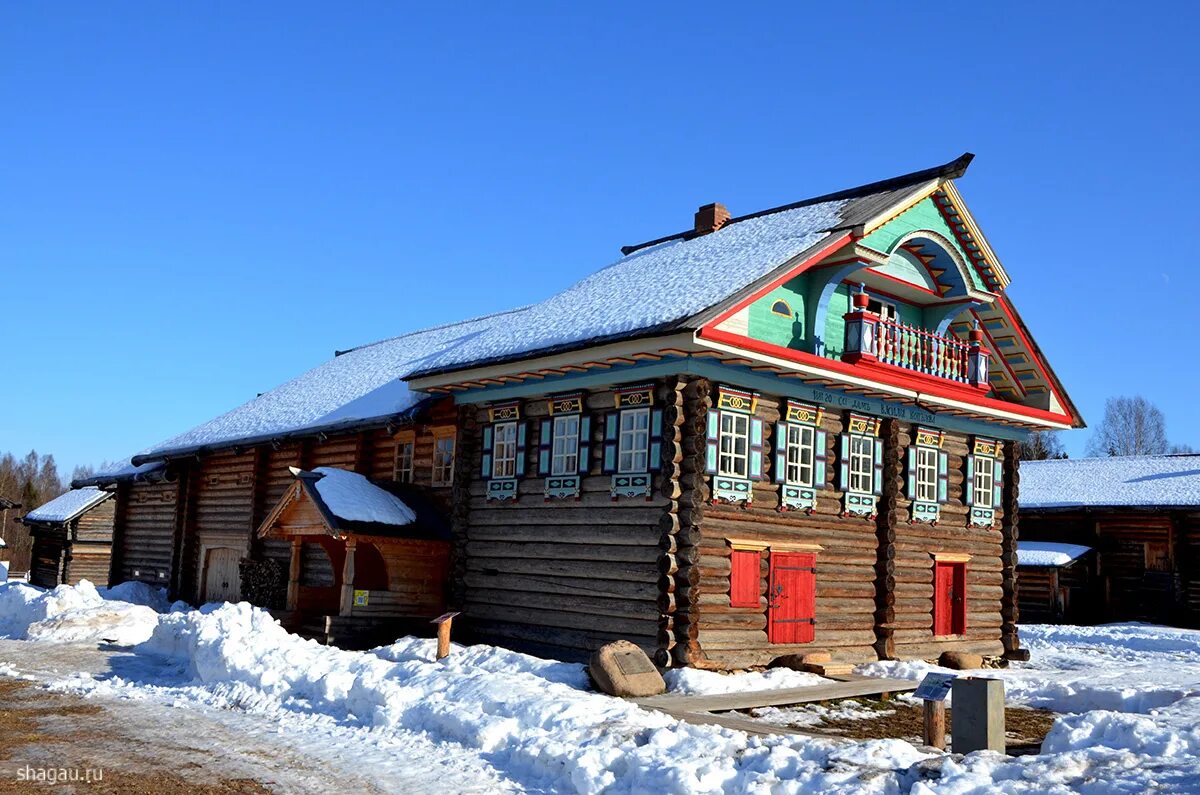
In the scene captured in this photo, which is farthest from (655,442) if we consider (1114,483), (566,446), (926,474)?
(1114,483)

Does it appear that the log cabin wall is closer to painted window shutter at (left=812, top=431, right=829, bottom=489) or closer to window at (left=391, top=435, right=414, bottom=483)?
window at (left=391, top=435, right=414, bottom=483)

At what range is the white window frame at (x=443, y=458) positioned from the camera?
22219mm

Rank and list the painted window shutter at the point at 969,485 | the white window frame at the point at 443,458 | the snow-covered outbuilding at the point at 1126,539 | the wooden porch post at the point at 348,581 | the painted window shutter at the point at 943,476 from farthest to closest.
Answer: the snow-covered outbuilding at the point at 1126,539 < the painted window shutter at the point at 969,485 < the painted window shutter at the point at 943,476 < the white window frame at the point at 443,458 < the wooden porch post at the point at 348,581

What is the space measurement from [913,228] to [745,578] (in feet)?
23.7

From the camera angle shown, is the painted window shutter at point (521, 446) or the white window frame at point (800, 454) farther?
the painted window shutter at point (521, 446)

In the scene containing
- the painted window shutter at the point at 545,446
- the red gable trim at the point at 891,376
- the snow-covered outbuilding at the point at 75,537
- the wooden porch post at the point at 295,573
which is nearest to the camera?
the red gable trim at the point at 891,376

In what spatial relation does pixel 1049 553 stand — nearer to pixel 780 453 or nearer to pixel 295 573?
pixel 780 453

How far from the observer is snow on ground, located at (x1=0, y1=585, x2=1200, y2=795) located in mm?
9039

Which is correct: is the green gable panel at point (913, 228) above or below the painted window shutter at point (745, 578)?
above

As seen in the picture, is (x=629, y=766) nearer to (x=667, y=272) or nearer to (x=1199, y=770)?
(x=1199, y=770)

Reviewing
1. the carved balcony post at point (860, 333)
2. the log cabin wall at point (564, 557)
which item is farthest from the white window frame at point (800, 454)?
the log cabin wall at point (564, 557)

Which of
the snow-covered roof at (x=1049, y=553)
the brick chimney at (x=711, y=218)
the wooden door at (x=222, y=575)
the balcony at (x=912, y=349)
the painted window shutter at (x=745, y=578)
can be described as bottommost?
the wooden door at (x=222, y=575)

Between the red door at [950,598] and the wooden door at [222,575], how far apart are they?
53.9 feet

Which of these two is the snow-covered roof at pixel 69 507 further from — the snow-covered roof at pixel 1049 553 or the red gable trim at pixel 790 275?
the snow-covered roof at pixel 1049 553
